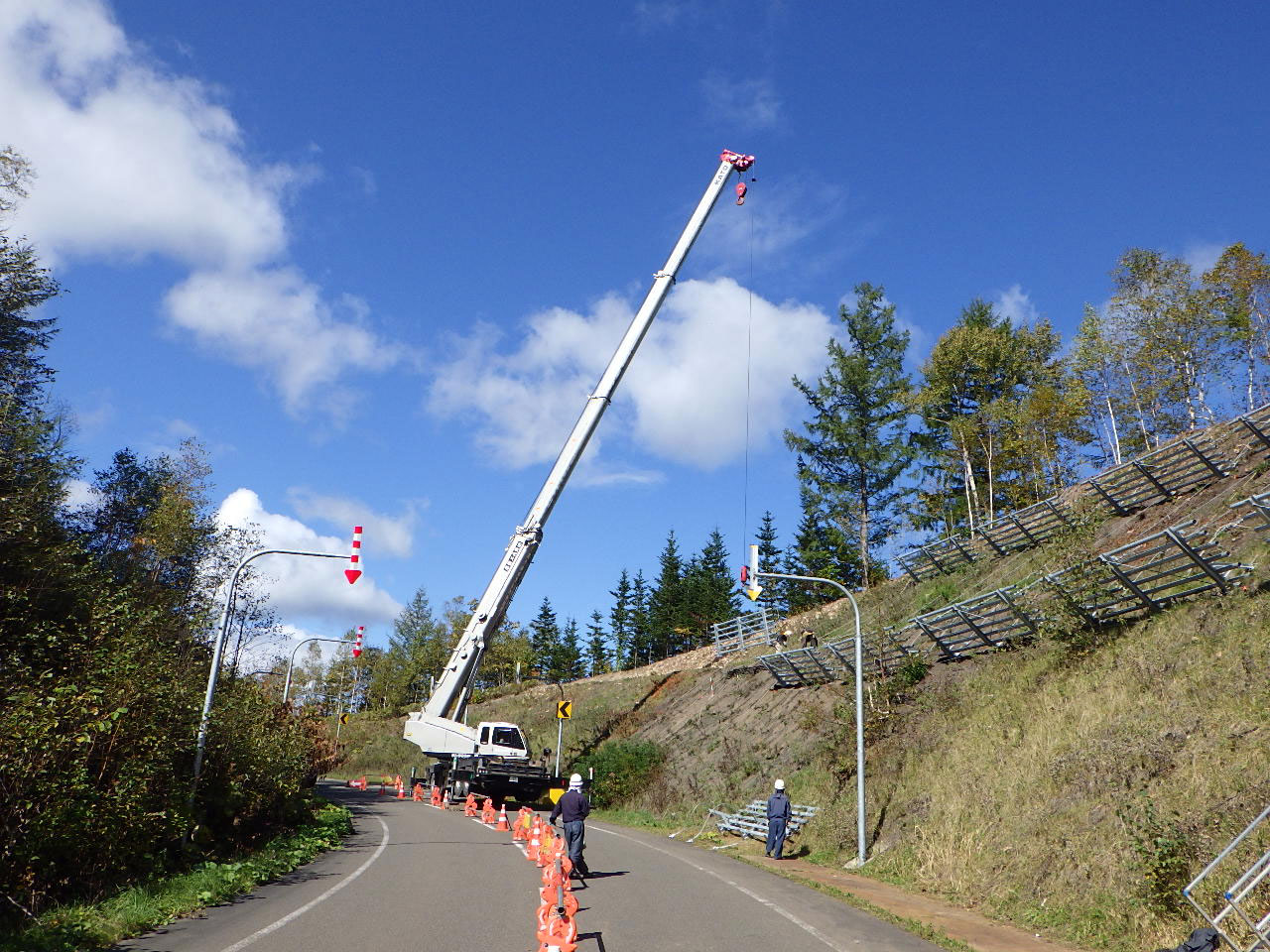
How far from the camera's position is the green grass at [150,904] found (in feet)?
25.6

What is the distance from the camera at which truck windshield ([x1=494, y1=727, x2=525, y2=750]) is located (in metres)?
28.3

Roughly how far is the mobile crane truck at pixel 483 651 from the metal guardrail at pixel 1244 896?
20318mm

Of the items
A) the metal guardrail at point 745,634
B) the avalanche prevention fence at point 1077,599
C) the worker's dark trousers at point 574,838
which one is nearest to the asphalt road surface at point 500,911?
the worker's dark trousers at point 574,838

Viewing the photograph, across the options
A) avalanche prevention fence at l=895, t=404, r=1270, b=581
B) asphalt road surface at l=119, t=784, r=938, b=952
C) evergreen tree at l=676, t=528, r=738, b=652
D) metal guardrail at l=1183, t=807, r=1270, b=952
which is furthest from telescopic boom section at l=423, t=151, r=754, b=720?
evergreen tree at l=676, t=528, r=738, b=652

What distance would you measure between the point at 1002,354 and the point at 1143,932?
130ft

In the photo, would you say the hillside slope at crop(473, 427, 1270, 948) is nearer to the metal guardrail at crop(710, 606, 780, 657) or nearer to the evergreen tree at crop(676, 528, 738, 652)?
the metal guardrail at crop(710, 606, 780, 657)

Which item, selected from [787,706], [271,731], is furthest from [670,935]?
[787,706]

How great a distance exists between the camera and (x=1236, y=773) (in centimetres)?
1027

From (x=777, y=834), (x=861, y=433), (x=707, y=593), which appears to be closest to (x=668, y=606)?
(x=707, y=593)

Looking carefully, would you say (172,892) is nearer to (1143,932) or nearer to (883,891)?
(883,891)

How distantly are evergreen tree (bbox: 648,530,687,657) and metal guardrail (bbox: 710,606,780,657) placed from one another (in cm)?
2790

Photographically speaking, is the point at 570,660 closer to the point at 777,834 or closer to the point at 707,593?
the point at 707,593

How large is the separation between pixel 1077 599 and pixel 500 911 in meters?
13.4

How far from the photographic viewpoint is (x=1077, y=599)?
17.4 meters
